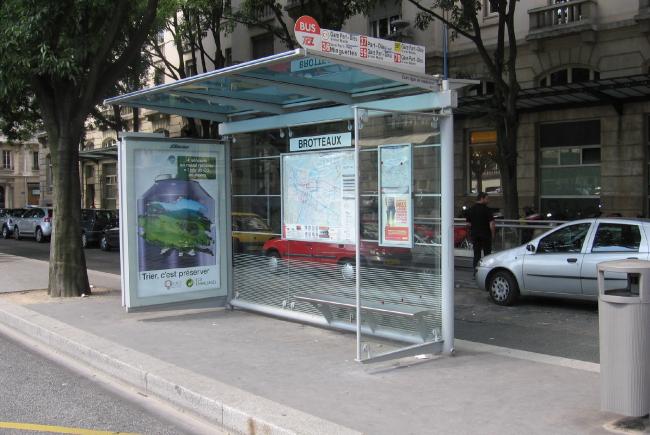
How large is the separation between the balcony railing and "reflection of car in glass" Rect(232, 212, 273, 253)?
1493 cm

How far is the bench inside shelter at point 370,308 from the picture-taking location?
20.9 ft

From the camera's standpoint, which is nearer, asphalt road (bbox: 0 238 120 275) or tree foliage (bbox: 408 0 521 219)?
tree foliage (bbox: 408 0 521 219)

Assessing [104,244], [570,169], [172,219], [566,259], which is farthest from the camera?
[104,244]

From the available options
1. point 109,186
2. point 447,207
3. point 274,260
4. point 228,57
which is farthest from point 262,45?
point 447,207

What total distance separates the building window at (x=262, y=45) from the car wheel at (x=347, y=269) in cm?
2144

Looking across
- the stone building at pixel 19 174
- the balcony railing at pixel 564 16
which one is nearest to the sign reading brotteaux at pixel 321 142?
the balcony railing at pixel 564 16

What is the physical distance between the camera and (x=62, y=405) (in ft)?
17.8

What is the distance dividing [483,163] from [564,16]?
560cm

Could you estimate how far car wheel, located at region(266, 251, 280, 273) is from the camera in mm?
8308

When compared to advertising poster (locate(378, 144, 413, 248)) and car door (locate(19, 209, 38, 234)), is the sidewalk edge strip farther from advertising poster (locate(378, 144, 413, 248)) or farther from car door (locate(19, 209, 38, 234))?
car door (locate(19, 209, 38, 234))

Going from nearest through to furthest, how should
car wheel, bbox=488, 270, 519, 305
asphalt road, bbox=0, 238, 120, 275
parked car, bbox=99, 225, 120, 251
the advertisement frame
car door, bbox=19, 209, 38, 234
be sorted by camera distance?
the advertisement frame
car wheel, bbox=488, 270, 519, 305
asphalt road, bbox=0, 238, 120, 275
parked car, bbox=99, 225, 120, 251
car door, bbox=19, 209, 38, 234

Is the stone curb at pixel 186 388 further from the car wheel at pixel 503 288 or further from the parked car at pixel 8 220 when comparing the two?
the parked car at pixel 8 220

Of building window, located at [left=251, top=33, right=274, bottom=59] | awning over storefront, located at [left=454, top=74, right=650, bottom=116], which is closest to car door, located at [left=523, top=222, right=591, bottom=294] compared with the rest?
awning over storefront, located at [left=454, top=74, right=650, bottom=116]

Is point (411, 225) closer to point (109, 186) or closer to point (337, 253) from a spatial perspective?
point (337, 253)
